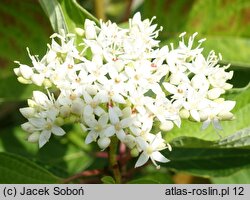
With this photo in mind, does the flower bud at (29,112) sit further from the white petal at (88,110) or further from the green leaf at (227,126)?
the green leaf at (227,126)

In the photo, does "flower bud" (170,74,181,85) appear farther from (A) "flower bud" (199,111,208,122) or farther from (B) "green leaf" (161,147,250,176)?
(B) "green leaf" (161,147,250,176)

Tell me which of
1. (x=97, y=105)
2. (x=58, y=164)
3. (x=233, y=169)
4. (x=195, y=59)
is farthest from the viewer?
(x=58, y=164)

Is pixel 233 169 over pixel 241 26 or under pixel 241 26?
under

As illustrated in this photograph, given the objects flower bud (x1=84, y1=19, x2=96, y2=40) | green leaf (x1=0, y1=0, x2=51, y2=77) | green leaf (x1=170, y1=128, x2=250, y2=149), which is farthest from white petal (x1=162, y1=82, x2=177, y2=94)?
green leaf (x1=0, y1=0, x2=51, y2=77)

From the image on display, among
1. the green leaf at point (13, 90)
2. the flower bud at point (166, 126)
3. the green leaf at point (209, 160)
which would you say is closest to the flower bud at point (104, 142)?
the flower bud at point (166, 126)

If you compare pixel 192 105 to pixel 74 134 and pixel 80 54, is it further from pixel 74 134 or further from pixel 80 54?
pixel 74 134

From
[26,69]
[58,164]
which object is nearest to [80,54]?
[26,69]

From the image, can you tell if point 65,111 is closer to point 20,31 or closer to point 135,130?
point 135,130
